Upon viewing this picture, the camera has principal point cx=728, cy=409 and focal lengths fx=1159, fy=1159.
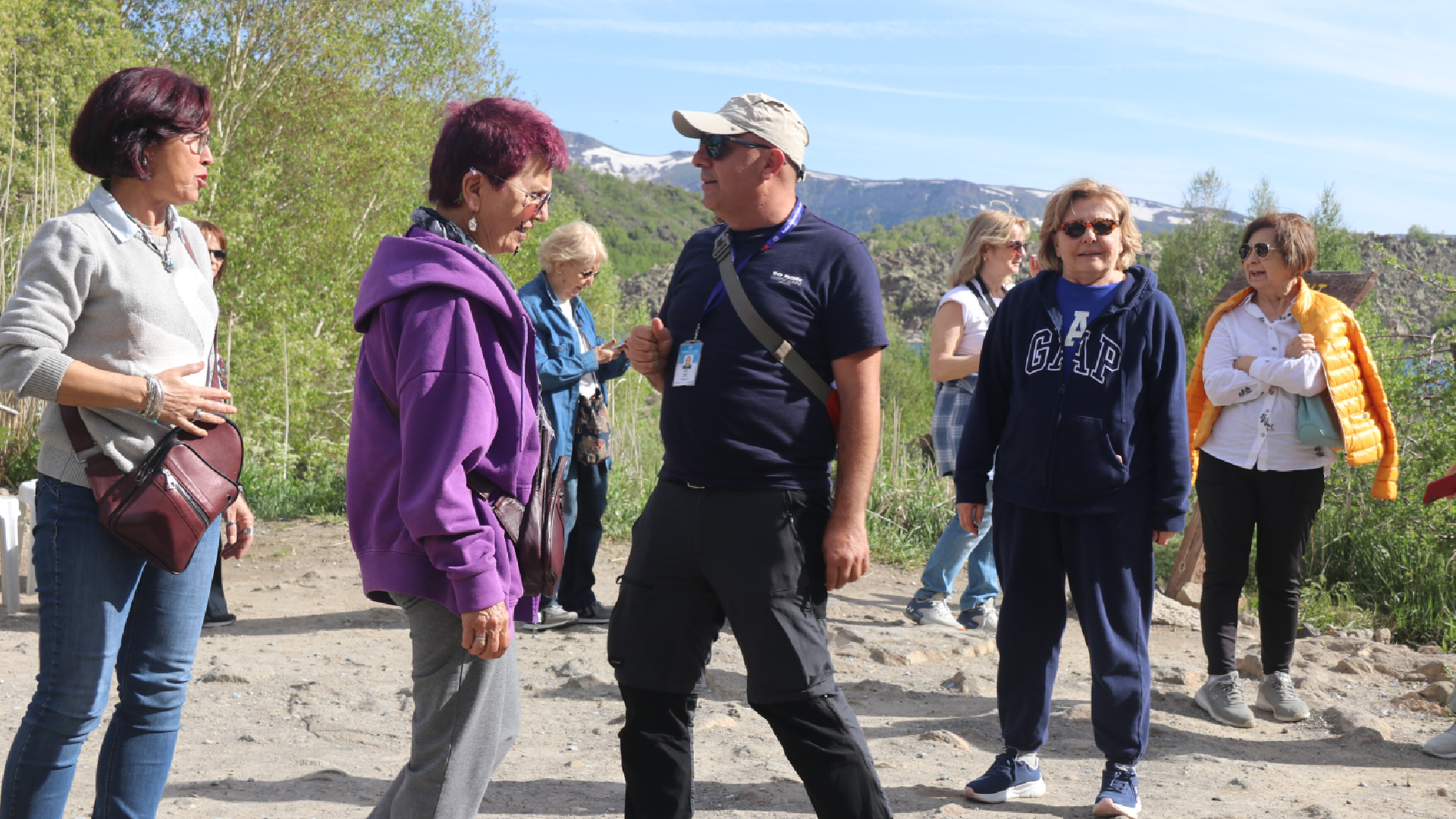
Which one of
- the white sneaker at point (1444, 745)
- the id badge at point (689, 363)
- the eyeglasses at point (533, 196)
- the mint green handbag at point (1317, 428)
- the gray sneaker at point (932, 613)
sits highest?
the eyeglasses at point (533, 196)

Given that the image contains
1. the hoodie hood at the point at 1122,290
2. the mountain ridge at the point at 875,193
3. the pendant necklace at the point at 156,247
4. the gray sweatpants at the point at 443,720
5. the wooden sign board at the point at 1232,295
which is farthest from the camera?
the mountain ridge at the point at 875,193

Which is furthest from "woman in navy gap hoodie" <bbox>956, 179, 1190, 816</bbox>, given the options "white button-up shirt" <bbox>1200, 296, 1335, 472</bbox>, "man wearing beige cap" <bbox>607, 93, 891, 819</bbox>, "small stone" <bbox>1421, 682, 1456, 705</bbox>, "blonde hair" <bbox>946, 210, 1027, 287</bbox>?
"small stone" <bbox>1421, 682, 1456, 705</bbox>

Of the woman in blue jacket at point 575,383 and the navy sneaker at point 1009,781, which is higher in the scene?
the woman in blue jacket at point 575,383

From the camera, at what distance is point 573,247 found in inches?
204

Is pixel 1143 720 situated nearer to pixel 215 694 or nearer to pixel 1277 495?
pixel 1277 495

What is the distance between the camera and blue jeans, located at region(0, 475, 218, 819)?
229 centimetres

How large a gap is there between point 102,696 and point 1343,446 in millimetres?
4050

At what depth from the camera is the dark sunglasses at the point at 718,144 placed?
2.65 meters

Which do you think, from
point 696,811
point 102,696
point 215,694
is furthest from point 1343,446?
point 215,694

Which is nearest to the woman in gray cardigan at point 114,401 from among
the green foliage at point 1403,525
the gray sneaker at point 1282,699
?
the gray sneaker at point 1282,699

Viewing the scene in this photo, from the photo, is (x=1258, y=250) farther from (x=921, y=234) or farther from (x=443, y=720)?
(x=921, y=234)

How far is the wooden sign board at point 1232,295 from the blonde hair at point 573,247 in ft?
8.99

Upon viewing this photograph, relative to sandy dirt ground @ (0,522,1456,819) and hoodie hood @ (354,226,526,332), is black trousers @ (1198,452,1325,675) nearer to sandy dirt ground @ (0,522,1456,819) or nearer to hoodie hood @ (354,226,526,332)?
sandy dirt ground @ (0,522,1456,819)

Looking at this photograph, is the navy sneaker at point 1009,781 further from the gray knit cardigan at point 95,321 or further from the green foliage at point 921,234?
the green foliage at point 921,234
